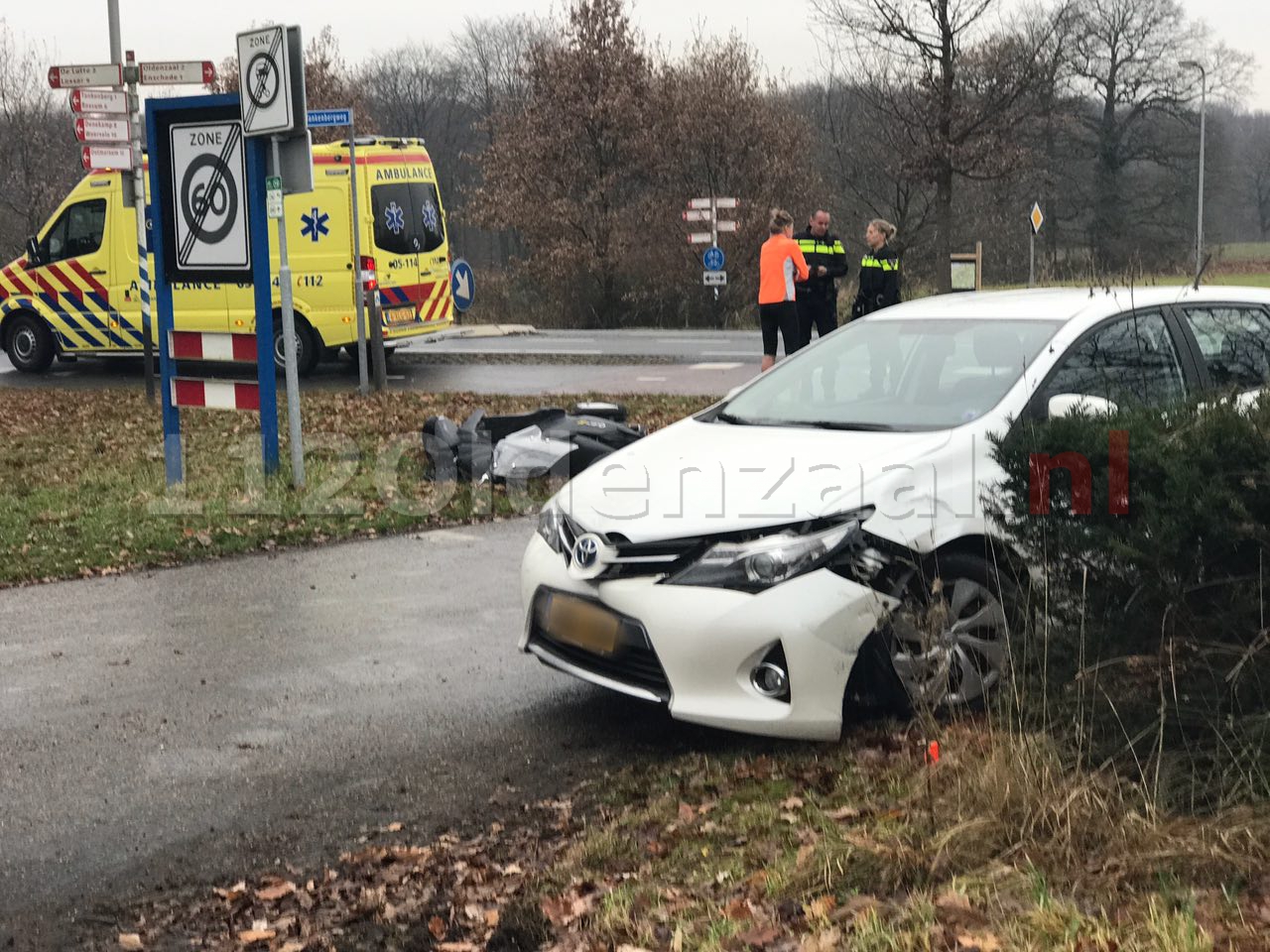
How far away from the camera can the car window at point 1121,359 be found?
226 inches

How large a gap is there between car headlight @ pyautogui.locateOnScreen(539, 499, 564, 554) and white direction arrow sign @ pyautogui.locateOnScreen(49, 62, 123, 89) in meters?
11.0

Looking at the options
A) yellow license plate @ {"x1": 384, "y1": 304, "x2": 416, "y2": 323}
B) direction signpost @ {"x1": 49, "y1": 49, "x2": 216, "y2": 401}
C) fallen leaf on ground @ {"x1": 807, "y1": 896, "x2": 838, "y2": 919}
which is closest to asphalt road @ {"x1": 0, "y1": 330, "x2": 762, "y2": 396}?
yellow license plate @ {"x1": 384, "y1": 304, "x2": 416, "y2": 323}

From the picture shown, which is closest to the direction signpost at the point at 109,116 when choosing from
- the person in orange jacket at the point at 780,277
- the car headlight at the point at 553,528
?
the person in orange jacket at the point at 780,277

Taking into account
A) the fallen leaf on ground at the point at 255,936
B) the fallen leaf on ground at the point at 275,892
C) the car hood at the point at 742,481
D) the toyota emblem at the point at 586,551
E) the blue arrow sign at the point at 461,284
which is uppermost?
the blue arrow sign at the point at 461,284

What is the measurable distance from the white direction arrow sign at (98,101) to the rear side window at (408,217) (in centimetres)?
503

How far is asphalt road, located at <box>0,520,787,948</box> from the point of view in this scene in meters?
4.54

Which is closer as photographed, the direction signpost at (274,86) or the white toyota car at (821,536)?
the white toyota car at (821,536)

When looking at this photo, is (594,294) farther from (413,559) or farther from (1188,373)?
(1188,373)

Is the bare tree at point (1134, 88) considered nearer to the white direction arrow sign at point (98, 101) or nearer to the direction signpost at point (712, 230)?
the direction signpost at point (712, 230)

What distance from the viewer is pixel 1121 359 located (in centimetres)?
601

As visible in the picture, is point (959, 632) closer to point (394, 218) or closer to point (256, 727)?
point (256, 727)

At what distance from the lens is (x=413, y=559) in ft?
28.4

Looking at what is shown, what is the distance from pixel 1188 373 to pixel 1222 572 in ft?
7.98

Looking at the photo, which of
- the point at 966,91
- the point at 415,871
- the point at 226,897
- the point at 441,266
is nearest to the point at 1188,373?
the point at 415,871
